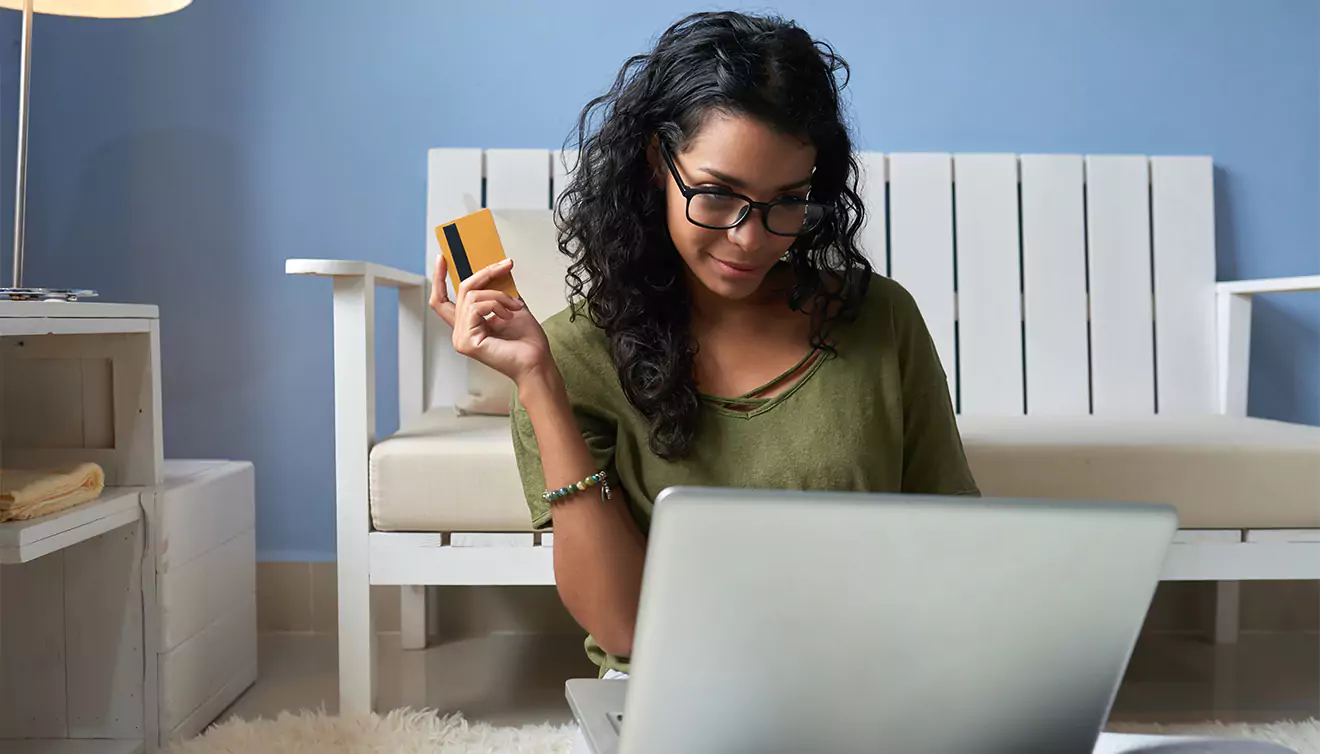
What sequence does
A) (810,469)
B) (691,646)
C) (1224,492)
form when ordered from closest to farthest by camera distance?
(691,646) → (810,469) → (1224,492)

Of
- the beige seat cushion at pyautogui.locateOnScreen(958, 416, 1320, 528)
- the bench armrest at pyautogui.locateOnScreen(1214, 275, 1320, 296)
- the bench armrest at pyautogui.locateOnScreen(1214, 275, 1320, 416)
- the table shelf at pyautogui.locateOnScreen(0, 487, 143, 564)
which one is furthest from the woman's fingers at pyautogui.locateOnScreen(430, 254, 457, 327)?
the bench armrest at pyautogui.locateOnScreen(1214, 275, 1320, 416)

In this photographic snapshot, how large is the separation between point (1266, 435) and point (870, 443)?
964mm

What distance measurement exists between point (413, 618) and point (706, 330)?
1.21 m

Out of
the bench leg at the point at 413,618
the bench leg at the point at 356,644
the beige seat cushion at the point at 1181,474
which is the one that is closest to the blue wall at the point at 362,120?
the bench leg at the point at 413,618

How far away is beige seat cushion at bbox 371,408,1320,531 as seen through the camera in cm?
141

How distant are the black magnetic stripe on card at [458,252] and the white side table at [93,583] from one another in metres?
0.76

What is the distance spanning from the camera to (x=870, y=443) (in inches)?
34.2

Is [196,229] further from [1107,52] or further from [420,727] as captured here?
[1107,52]

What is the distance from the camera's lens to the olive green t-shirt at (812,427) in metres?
0.86

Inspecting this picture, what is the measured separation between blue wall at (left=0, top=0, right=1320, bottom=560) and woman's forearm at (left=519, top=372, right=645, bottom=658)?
4.20 ft

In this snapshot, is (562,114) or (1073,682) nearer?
(1073,682)

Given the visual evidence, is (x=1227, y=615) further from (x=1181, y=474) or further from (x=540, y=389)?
(x=540, y=389)

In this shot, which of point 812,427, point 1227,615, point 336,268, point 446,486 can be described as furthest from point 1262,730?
point 336,268

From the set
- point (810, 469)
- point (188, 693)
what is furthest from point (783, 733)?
point (188, 693)
